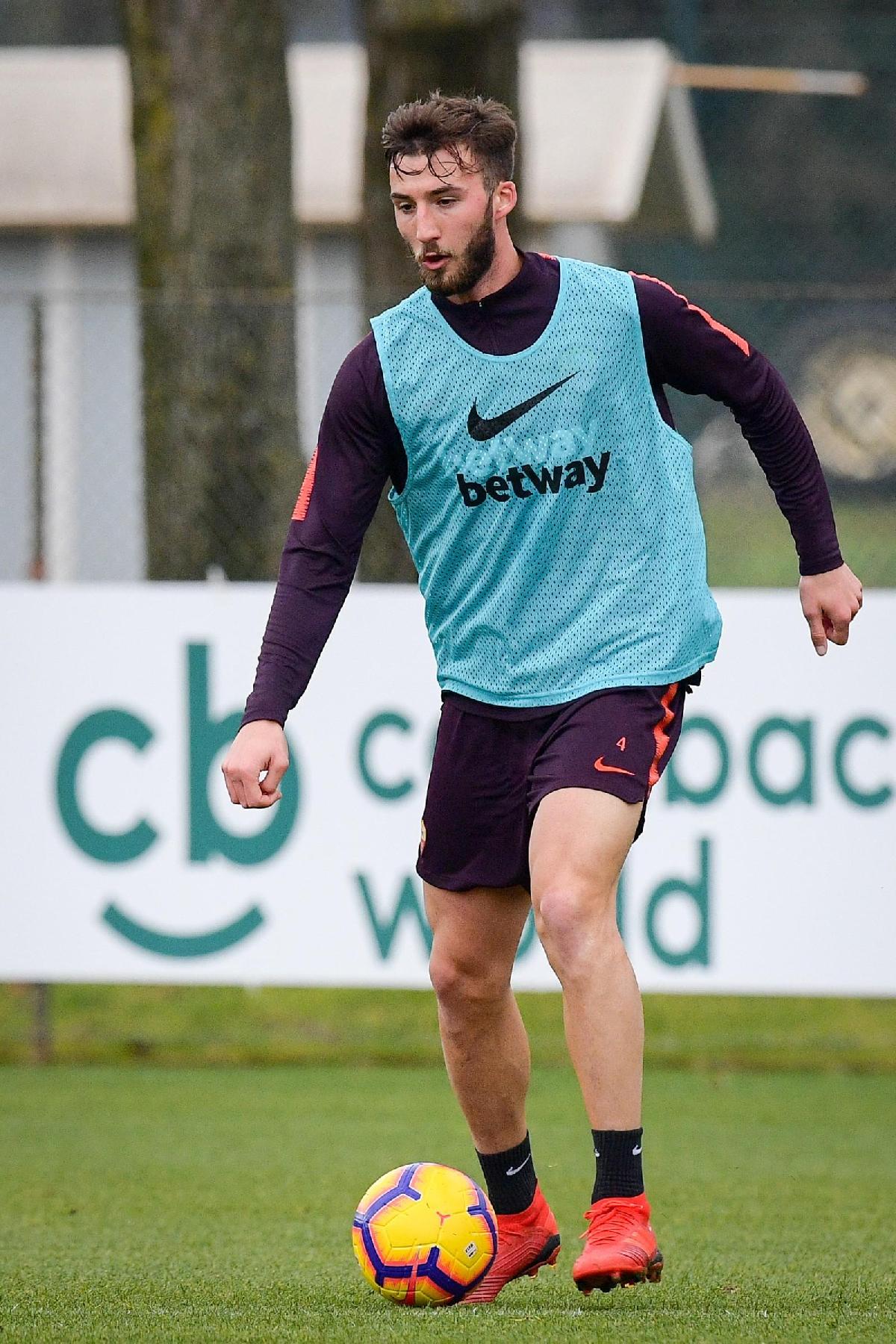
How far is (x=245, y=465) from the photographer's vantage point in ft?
30.9

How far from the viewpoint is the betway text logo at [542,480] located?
428 centimetres

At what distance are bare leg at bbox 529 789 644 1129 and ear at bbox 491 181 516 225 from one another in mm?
1122

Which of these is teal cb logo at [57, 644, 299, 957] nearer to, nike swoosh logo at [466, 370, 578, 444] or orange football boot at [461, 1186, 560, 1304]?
orange football boot at [461, 1186, 560, 1304]

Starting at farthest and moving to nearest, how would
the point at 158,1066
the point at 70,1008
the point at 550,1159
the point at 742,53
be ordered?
the point at 742,53 → the point at 70,1008 → the point at 158,1066 → the point at 550,1159

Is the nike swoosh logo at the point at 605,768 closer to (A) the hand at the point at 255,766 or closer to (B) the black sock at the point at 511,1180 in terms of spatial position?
(A) the hand at the point at 255,766

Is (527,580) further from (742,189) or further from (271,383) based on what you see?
(742,189)

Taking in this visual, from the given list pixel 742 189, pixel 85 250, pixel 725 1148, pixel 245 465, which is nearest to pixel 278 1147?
pixel 725 1148

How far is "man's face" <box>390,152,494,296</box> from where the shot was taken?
4.12 metres

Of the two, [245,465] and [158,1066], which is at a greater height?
[245,465]

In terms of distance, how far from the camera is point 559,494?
4.29 meters

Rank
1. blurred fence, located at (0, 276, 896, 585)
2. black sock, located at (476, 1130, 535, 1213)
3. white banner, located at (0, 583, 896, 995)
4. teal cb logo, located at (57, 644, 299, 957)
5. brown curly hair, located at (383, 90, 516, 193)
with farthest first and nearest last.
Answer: blurred fence, located at (0, 276, 896, 585) < teal cb logo, located at (57, 644, 299, 957) < white banner, located at (0, 583, 896, 995) < black sock, located at (476, 1130, 535, 1213) < brown curly hair, located at (383, 90, 516, 193)

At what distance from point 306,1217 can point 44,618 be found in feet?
10.2

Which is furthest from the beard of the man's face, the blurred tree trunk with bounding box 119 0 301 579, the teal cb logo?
the blurred tree trunk with bounding box 119 0 301 579

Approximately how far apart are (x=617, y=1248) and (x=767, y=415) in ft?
5.45
